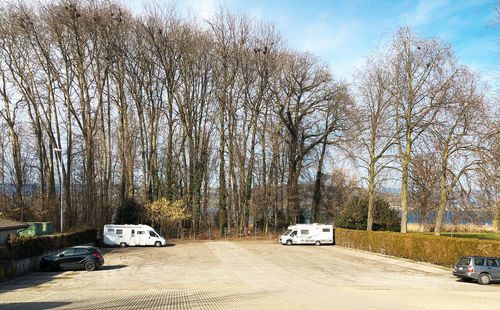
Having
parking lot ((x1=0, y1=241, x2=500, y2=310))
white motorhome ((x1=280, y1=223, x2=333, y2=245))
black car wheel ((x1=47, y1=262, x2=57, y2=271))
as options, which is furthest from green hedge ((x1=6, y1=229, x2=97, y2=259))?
white motorhome ((x1=280, y1=223, x2=333, y2=245))

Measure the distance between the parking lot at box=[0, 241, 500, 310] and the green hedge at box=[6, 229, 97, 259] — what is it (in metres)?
1.73

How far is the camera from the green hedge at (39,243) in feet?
73.8

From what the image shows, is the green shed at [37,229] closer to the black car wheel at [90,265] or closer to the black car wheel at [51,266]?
the black car wheel at [51,266]

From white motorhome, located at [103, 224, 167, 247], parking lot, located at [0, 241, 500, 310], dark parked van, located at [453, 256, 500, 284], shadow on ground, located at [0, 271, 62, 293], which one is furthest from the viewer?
white motorhome, located at [103, 224, 167, 247]

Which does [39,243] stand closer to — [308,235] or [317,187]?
[308,235]

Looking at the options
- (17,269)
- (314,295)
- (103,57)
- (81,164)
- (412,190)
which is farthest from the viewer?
(81,164)

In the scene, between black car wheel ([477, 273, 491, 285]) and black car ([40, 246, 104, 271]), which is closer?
black car wheel ([477, 273, 491, 285])

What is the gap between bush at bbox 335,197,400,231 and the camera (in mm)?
43062

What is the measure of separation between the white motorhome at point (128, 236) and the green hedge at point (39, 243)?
13.9ft

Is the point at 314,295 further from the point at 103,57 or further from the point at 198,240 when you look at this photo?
the point at 103,57

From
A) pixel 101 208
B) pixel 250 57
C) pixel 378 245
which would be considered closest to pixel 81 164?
pixel 101 208

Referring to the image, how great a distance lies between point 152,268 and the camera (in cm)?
2498

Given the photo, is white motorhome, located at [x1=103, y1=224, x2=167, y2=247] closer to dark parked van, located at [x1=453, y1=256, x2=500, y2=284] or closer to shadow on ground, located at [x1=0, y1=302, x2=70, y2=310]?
shadow on ground, located at [x1=0, y1=302, x2=70, y2=310]

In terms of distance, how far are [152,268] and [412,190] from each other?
23.3m
